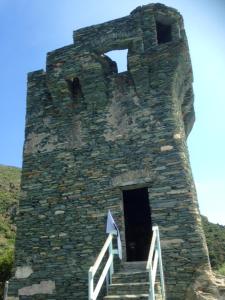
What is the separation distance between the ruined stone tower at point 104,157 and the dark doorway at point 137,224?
2.1 inches

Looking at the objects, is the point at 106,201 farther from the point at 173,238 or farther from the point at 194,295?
the point at 194,295

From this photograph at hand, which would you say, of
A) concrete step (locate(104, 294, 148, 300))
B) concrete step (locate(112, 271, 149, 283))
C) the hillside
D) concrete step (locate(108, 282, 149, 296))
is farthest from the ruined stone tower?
the hillside

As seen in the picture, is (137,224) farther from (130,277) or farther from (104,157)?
(130,277)

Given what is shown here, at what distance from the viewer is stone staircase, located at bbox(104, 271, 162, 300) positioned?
6668mm

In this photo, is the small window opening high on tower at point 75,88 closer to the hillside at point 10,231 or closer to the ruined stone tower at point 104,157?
the ruined stone tower at point 104,157

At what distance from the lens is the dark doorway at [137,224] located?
37.9 feet

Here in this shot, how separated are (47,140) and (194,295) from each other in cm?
587

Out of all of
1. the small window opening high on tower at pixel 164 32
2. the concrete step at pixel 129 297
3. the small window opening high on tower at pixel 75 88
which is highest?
the small window opening high on tower at pixel 164 32

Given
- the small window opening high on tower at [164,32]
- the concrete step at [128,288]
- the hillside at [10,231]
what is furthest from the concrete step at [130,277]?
the hillside at [10,231]

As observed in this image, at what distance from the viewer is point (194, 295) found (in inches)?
285

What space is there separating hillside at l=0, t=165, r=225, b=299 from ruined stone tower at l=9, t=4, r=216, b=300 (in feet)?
24.8

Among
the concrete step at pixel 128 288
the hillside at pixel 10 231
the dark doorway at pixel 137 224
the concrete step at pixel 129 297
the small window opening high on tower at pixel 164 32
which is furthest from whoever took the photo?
the hillside at pixel 10 231

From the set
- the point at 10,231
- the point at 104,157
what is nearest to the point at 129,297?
the point at 104,157

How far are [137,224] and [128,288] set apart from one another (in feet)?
16.6
